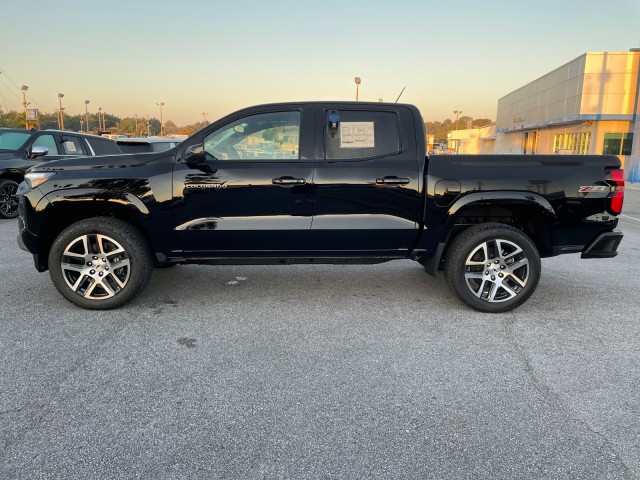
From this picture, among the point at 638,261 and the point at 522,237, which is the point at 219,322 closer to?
the point at 522,237

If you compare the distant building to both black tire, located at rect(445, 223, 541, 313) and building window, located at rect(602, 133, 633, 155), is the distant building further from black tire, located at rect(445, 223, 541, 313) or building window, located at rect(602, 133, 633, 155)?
black tire, located at rect(445, 223, 541, 313)

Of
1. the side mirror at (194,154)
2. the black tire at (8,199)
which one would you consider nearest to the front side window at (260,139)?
the side mirror at (194,154)

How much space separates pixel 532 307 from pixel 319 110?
2.83 meters

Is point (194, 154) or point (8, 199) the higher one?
point (194, 154)

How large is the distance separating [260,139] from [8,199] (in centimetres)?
764

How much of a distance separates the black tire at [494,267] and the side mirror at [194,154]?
2487 millimetres

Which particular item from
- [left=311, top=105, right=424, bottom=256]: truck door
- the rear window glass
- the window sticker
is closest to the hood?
[left=311, top=105, right=424, bottom=256]: truck door

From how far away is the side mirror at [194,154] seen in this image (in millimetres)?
4234

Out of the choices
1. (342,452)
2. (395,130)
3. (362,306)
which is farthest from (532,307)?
(342,452)

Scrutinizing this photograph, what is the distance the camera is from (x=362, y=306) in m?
4.63

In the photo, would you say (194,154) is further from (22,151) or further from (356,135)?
(22,151)

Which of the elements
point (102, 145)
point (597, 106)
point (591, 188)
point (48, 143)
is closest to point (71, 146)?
point (48, 143)

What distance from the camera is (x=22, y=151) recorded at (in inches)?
372

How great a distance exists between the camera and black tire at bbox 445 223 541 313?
14.4ft
